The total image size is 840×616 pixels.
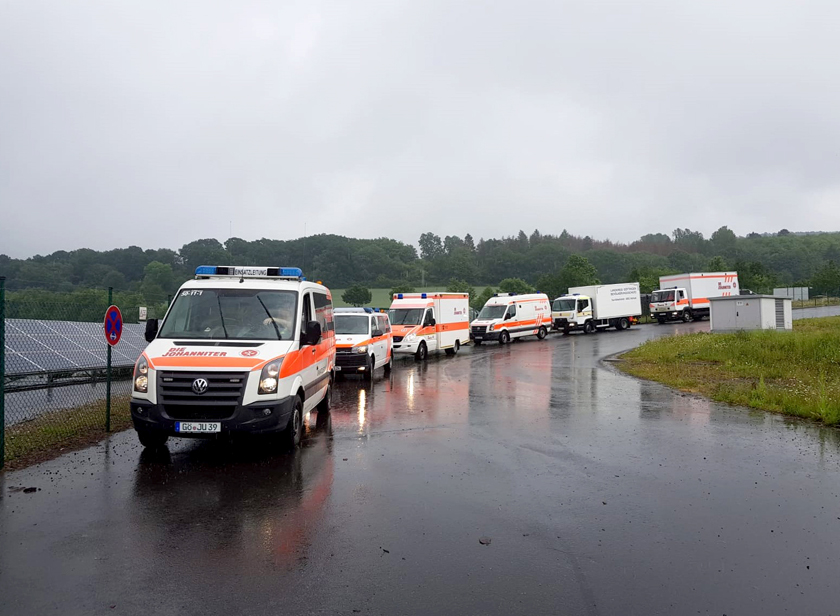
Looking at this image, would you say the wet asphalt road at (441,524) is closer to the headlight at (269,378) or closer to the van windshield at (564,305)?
the headlight at (269,378)

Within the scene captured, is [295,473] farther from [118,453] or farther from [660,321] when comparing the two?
[660,321]

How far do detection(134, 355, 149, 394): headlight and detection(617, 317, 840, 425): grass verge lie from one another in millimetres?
10627

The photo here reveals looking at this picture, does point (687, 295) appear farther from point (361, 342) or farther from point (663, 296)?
point (361, 342)

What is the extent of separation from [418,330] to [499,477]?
17.7 meters

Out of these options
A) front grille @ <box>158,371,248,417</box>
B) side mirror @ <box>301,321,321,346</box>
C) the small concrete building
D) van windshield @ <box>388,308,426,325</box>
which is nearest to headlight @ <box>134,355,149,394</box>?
front grille @ <box>158,371,248,417</box>

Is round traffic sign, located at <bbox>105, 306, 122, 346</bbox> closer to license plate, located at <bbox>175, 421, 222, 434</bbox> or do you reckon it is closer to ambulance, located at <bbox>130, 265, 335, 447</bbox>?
ambulance, located at <bbox>130, 265, 335, 447</bbox>

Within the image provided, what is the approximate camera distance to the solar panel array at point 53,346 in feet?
45.0

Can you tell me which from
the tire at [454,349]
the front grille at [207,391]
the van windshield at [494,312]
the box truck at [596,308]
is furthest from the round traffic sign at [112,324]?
Result: the box truck at [596,308]

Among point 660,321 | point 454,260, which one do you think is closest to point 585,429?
point 660,321

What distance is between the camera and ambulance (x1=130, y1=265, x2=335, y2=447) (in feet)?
24.1

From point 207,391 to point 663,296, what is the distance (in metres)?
43.6

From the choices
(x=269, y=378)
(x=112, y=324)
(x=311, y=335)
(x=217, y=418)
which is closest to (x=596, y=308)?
(x=311, y=335)

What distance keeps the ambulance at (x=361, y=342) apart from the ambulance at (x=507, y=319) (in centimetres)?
1359

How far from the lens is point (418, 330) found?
80.7ft
